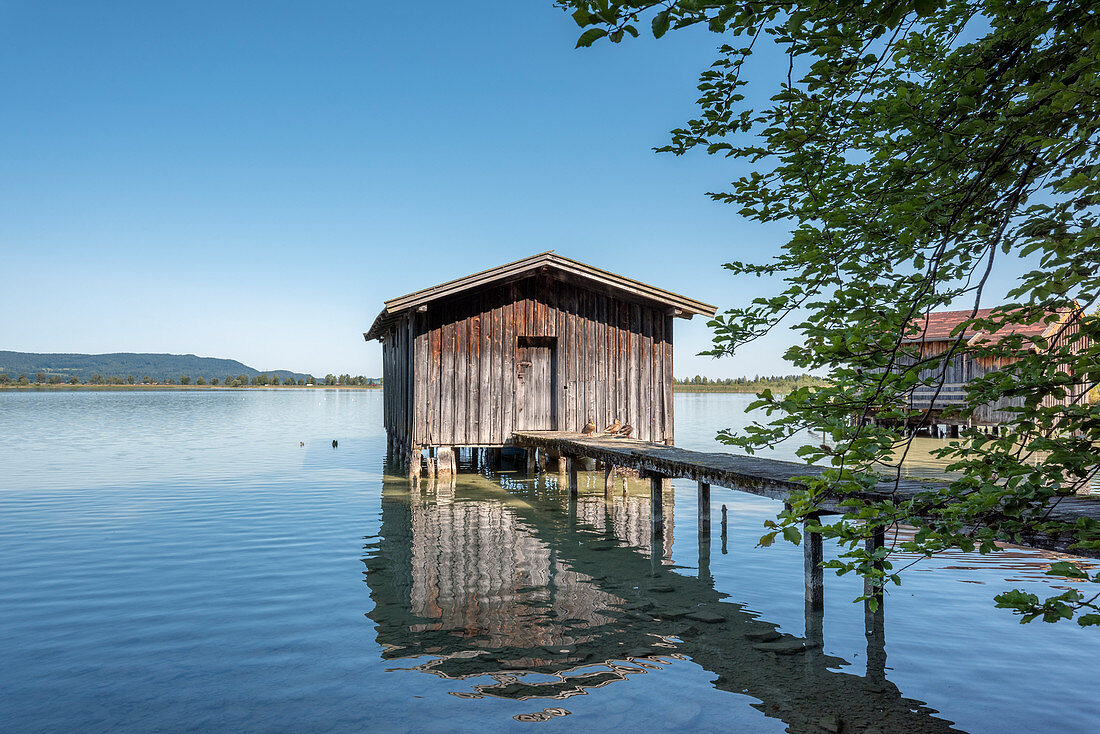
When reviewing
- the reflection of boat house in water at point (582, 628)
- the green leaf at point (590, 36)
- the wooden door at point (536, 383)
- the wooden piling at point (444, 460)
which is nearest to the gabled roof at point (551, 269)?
the wooden door at point (536, 383)

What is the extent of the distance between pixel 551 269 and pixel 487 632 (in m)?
11.2

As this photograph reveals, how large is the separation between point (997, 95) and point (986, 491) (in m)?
2.10

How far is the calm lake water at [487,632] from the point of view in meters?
5.33

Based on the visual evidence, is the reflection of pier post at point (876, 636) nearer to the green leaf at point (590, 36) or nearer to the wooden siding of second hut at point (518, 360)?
the green leaf at point (590, 36)

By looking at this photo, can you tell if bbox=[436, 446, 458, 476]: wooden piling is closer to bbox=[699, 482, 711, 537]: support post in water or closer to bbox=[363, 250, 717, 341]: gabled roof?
bbox=[363, 250, 717, 341]: gabled roof

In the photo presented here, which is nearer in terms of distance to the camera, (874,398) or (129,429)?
(874,398)

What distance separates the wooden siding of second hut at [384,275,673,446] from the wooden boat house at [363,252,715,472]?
0.09 feet

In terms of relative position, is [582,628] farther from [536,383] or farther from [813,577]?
[536,383]

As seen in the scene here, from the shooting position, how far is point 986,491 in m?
2.97

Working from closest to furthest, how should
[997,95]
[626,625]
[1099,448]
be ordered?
[1099,448]
[997,95]
[626,625]

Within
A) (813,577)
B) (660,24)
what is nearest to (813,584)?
(813,577)

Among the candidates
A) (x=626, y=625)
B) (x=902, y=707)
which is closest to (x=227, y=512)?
(x=626, y=625)

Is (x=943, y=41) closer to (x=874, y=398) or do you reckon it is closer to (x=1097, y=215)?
(x=1097, y=215)

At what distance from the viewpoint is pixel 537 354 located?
1788 cm
